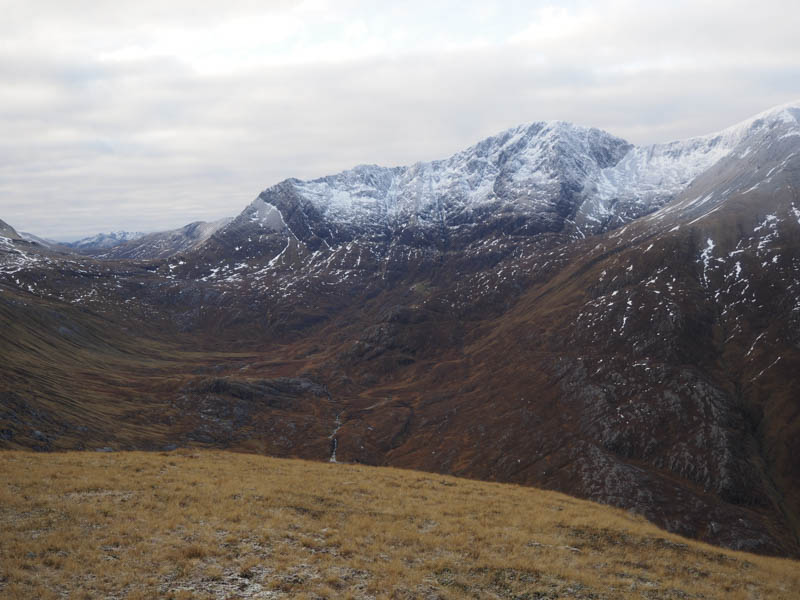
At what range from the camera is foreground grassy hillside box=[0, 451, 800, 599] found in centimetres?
1794

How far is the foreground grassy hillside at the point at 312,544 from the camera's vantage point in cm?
1794

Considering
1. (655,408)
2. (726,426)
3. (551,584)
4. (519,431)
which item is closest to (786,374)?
(726,426)

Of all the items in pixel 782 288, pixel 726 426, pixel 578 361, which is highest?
pixel 782 288

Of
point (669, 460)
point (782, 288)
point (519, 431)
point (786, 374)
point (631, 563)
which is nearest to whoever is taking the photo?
point (631, 563)

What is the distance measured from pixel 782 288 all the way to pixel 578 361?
80.4 meters

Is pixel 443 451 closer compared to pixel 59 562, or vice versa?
pixel 59 562

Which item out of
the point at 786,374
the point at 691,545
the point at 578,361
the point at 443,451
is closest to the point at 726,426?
the point at 786,374

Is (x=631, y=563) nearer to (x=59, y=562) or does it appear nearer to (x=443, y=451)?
(x=59, y=562)

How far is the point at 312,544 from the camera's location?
72.8 ft

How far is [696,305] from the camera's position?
18650 centimetres

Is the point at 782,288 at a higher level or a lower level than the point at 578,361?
higher

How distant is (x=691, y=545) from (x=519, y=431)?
445 ft

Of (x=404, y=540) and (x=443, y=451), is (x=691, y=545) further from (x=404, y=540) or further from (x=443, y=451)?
(x=443, y=451)

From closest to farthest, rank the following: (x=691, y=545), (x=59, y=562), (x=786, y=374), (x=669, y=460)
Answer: (x=59, y=562), (x=691, y=545), (x=669, y=460), (x=786, y=374)
